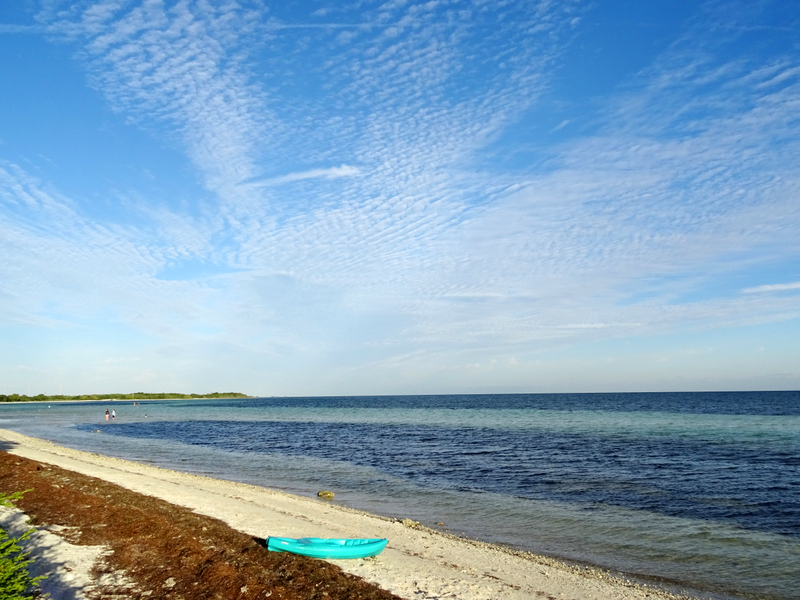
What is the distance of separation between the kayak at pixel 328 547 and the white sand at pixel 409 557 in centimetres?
22

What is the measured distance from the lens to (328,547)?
41.2 ft

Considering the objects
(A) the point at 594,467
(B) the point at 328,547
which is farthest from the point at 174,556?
(A) the point at 594,467

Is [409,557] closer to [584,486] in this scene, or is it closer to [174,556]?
[174,556]

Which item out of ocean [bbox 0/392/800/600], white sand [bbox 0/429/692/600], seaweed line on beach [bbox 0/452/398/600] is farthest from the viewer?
ocean [bbox 0/392/800/600]

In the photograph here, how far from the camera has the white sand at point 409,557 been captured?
1138cm

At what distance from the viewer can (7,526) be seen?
45.5 feet

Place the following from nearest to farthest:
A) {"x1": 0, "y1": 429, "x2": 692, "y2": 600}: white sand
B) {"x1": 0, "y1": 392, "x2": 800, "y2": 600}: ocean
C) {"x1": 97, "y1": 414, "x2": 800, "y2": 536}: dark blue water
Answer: {"x1": 0, "y1": 429, "x2": 692, "y2": 600}: white sand → {"x1": 0, "y1": 392, "x2": 800, "y2": 600}: ocean → {"x1": 97, "y1": 414, "x2": 800, "y2": 536}: dark blue water

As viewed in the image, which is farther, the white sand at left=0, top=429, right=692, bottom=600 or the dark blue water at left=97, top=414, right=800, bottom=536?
the dark blue water at left=97, top=414, right=800, bottom=536

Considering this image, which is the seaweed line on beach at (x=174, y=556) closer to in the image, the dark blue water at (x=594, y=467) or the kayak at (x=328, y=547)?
the kayak at (x=328, y=547)

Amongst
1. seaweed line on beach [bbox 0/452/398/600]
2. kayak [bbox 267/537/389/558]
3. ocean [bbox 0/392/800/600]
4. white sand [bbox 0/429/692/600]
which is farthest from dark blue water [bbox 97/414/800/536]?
seaweed line on beach [bbox 0/452/398/600]

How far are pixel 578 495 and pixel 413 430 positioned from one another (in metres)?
37.1

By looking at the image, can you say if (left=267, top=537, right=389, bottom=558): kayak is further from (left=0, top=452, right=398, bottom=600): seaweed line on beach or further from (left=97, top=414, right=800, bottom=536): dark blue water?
(left=97, top=414, right=800, bottom=536): dark blue water

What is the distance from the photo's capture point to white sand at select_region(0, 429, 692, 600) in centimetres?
1138

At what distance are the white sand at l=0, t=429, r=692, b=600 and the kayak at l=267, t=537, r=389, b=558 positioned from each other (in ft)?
0.73
